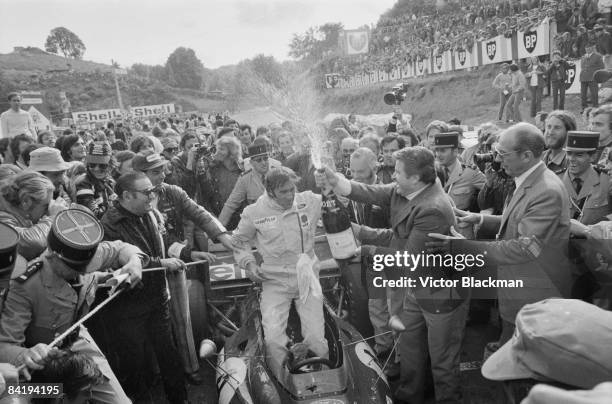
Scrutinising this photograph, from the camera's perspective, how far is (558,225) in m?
3.58

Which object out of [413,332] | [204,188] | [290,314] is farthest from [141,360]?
[204,188]

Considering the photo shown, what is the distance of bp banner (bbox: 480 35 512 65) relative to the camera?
70.2ft

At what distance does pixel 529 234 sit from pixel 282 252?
2.12m

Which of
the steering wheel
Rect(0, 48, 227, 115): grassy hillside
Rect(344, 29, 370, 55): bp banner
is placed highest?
Rect(0, 48, 227, 115): grassy hillside

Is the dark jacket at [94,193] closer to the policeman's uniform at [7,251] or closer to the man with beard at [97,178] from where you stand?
the man with beard at [97,178]

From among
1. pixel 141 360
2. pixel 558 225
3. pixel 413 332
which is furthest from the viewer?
pixel 141 360

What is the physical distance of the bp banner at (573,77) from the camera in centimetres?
1650

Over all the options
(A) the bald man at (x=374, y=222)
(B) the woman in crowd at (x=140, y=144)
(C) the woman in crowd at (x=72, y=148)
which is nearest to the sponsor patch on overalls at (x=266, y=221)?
(A) the bald man at (x=374, y=222)

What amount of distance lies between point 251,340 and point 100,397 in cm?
134

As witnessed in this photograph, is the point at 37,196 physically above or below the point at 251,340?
above

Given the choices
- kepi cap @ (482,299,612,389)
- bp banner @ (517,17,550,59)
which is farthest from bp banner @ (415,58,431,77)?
kepi cap @ (482,299,612,389)

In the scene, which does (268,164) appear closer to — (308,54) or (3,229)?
(3,229)

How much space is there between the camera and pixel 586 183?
4523 mm

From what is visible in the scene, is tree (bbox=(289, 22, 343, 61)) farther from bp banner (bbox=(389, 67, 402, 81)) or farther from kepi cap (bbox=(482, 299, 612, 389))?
kepi cap (bbox=(482, 299, 612, 389))
